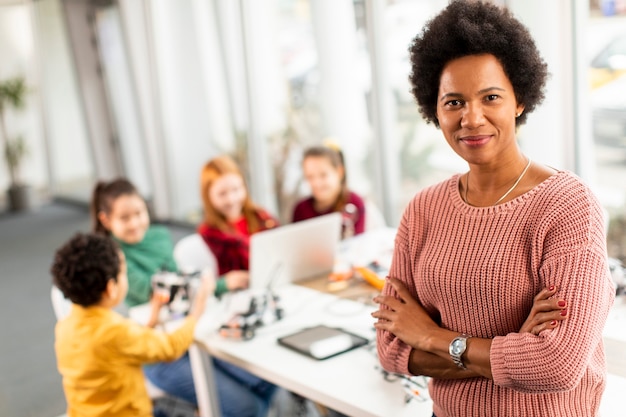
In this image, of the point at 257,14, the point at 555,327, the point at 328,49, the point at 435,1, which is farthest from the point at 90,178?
the point at 555,327

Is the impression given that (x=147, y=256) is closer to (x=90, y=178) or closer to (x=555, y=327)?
(x=555, y=327)

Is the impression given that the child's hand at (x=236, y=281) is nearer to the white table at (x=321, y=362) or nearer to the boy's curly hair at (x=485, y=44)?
the white table at (x=321, y=362)

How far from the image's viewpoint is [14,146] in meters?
9.27

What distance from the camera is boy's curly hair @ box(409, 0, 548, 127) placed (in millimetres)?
1437

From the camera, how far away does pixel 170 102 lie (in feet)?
23.3

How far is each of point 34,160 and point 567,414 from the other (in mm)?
9662

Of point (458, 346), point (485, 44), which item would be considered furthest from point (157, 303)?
point (485, 44)

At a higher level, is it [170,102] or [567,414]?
[170,102]

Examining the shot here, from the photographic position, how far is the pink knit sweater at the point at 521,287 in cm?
135

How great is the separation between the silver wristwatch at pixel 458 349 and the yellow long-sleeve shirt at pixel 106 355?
115cm

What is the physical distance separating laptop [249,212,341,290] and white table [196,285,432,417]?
102mm

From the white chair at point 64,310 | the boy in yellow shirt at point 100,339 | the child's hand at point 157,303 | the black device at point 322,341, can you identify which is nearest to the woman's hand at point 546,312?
the black device at point 322,341

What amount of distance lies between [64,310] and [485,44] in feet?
6.18

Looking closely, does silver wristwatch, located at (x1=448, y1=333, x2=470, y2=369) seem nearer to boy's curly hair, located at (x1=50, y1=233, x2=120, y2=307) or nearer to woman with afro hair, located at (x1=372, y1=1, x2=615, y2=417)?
woman with afro hair, located at (x1=372, y1=1, x2=615, y2=417)
